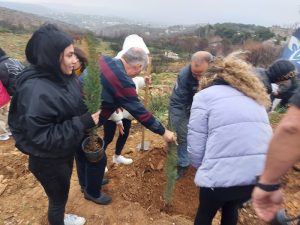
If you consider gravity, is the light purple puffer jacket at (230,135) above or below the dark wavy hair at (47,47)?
below

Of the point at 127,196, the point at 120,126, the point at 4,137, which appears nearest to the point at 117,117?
the point at 120,126

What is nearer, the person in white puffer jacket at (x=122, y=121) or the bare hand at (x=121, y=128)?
the person in white puffer jacket at (x=122, y=121)

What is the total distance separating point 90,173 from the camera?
3.09 metres

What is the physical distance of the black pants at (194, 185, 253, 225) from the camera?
2182 mm

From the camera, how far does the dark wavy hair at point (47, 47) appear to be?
225cm

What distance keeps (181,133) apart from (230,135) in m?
1.95

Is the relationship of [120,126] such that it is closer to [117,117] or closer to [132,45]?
[117,117]

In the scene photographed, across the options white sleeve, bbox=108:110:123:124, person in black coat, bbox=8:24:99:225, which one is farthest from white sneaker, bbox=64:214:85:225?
white sleeve, bbox=108:110:123:124

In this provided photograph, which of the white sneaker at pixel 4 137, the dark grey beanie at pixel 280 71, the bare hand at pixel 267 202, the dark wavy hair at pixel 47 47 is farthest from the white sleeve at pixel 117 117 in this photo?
the white sneaker at pixel 4 137

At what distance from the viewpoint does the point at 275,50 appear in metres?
15.2

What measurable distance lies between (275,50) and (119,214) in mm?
14041

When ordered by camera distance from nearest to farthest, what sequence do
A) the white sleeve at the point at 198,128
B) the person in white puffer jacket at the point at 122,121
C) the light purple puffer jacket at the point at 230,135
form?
the light purple puffer jacket at the point at 230,135
the white sleeve at the point at 198,128
the person in white puffer jacket at the point at 122,121

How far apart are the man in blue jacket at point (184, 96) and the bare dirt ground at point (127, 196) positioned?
412 millimetres

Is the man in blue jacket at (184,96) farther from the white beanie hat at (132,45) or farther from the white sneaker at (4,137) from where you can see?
the white sneaker at (4,137)
